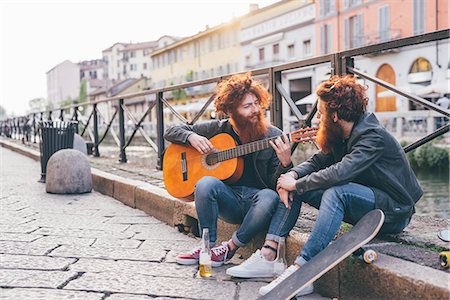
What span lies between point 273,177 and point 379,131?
862 millimetres

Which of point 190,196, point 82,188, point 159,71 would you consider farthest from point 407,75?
point 159,71

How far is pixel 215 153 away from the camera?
3.80 meters

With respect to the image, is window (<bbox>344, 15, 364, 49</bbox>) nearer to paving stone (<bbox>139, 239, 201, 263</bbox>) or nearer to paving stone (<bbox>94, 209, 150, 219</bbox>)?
paving stone (<bbox>94, 209, 150, 219</bbox>)

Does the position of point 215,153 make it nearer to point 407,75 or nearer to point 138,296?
point 138,296

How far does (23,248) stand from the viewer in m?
3.98

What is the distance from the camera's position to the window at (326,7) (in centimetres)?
3231

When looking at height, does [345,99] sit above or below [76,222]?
above

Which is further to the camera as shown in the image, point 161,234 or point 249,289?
point 161,234

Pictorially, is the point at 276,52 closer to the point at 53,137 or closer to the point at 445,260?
the point at 53,137

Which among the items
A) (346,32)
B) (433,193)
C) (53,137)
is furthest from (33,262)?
(346,32)

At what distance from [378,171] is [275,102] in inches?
76.4

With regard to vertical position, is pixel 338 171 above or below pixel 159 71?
below

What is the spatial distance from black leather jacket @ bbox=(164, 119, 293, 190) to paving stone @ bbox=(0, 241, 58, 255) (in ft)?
3.83

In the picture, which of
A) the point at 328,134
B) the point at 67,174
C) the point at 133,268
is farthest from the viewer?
the point at 67,174
